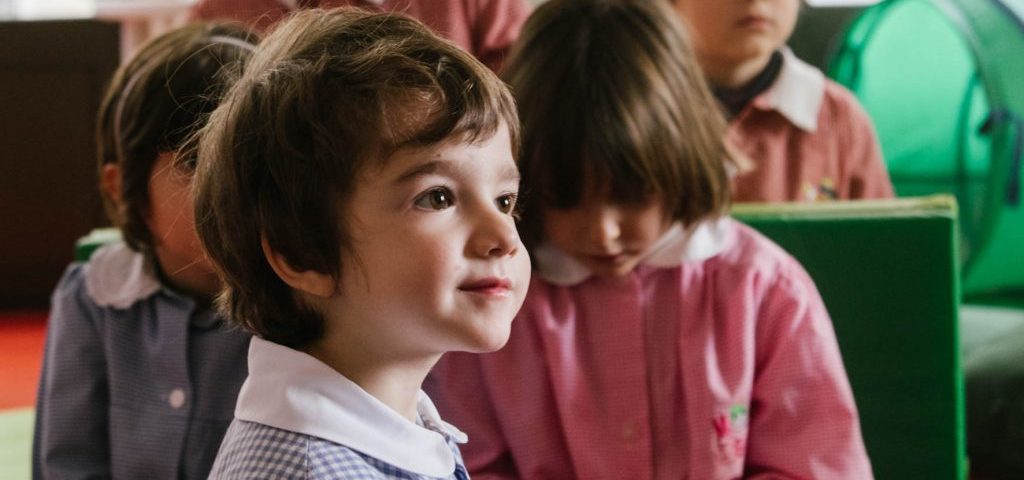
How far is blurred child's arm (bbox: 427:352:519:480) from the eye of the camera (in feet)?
3.92

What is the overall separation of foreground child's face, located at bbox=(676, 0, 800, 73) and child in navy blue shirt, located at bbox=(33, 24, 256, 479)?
884 millimetres

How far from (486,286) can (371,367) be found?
10 cm

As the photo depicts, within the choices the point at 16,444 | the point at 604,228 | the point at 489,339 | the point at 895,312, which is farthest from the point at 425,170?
the point at 16,444

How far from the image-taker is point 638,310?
1.20m

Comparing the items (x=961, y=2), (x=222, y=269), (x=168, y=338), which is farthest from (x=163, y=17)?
(x=222, y=269)

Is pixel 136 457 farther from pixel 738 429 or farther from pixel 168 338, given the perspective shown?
pixel 738 429

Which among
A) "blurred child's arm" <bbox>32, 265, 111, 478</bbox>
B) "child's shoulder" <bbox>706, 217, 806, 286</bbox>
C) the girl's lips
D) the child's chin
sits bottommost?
"blurred child's arm" <bbox>32, 265, 111, 478</bbox>

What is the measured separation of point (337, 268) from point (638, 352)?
19.6 inches

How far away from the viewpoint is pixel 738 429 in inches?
45.6

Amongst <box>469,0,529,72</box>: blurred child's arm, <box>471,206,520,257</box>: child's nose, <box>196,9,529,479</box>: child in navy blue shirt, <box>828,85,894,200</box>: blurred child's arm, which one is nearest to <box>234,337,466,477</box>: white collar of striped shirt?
<box>196,9,529,479</box>: child in navy blue shirt

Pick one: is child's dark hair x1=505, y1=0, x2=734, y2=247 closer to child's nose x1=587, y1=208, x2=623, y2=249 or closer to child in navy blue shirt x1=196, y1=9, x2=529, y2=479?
child's nose x1=587, y1=208, x2=623, y2=249

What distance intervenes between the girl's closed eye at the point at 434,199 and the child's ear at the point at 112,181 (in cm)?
53

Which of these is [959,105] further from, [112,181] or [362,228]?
[362,228]

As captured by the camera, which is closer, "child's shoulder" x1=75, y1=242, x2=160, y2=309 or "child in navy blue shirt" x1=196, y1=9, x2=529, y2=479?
"child in navy blue shirt" x1=196, y1=9, x2=529, y2=479
